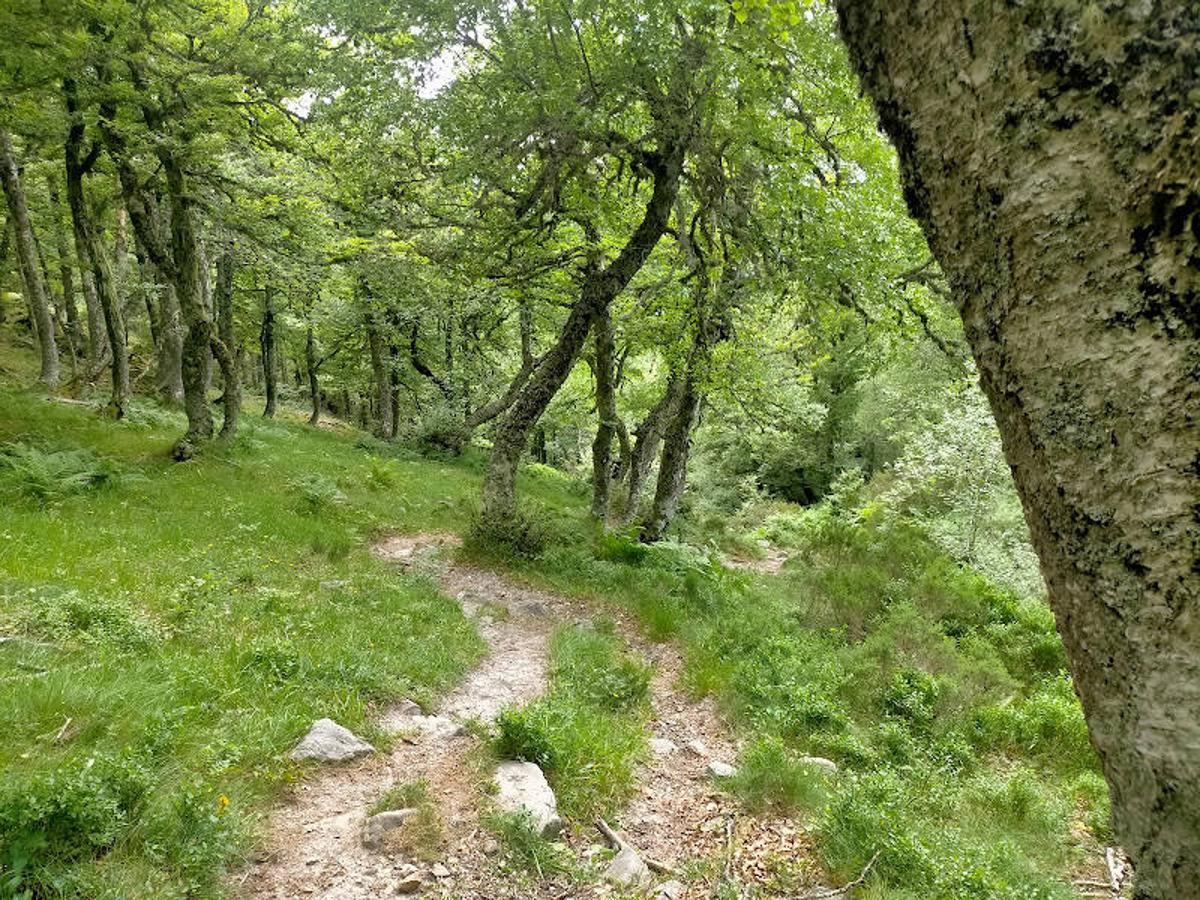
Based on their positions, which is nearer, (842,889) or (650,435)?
(842,889)

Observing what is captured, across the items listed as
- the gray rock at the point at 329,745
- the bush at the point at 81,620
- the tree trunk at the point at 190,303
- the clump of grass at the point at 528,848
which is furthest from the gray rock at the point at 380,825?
the tree trunk at the point at 190,303

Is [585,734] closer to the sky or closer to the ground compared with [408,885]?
closer to the sky

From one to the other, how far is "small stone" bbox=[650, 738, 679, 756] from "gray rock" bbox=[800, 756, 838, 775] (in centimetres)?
102

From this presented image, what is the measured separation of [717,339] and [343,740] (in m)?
9.70

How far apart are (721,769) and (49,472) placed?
968cm

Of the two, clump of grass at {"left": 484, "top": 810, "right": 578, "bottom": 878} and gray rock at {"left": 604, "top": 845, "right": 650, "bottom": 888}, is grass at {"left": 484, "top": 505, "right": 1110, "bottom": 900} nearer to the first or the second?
gray rock at {"left": 604, "top": 845, "right": 650, "bottom": 888}

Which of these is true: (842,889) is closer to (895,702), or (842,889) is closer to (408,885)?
(408,885)

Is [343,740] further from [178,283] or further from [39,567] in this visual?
[178,283]

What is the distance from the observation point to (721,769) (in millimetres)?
5375

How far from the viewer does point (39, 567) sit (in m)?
6.45

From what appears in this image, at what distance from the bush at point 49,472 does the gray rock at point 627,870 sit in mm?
8780

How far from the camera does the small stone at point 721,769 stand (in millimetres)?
5266

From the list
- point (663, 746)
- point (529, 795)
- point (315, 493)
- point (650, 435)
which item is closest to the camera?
point (529, 795)

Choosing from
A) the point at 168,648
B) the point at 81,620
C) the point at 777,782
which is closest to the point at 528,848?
the point at 777,782
